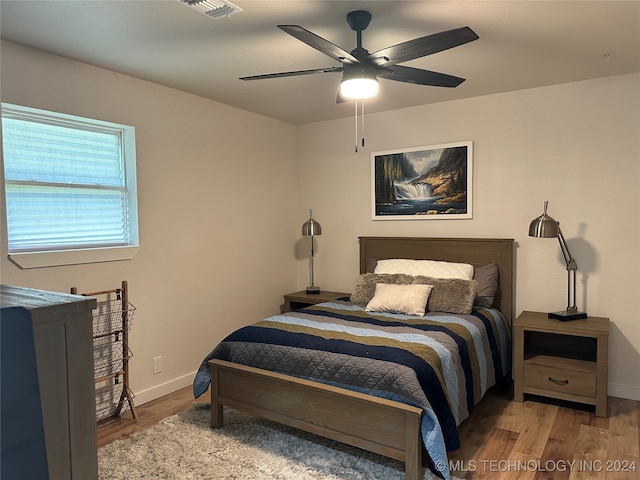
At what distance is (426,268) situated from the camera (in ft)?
12.4

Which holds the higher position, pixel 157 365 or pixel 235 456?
pixel 157 365

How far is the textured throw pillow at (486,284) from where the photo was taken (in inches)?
140

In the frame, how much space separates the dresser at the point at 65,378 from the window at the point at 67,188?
235 cm

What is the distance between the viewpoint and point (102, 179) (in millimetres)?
3129

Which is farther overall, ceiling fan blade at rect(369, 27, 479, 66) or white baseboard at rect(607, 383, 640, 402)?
white baseboard at rect(607, 383, 640, 402)

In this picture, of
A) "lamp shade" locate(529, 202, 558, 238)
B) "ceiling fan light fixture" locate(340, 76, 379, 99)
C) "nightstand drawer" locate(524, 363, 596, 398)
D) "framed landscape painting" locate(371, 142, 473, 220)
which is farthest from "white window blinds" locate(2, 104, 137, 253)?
"nightstand drawer" locate(524, 363, 596, 398)

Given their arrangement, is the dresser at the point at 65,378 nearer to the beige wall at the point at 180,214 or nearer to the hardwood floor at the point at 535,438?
the hardwood floor at the point at 535,438

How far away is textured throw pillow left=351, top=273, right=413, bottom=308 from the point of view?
11.9ft

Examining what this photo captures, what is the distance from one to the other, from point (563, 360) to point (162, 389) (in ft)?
9.97

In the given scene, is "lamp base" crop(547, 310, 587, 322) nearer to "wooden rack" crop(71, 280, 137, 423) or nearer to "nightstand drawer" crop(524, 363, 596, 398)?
"nightstand drawer" crop(524, 363, 596, 398)

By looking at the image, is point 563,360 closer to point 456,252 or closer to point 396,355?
point 456,252

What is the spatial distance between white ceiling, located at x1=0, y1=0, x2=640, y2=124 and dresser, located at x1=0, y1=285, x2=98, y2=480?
1834 mm

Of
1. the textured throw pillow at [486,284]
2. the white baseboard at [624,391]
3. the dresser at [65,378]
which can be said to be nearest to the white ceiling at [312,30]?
the textured throw pillow at [486,284]

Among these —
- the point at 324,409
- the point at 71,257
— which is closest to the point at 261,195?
the point at 71,257
